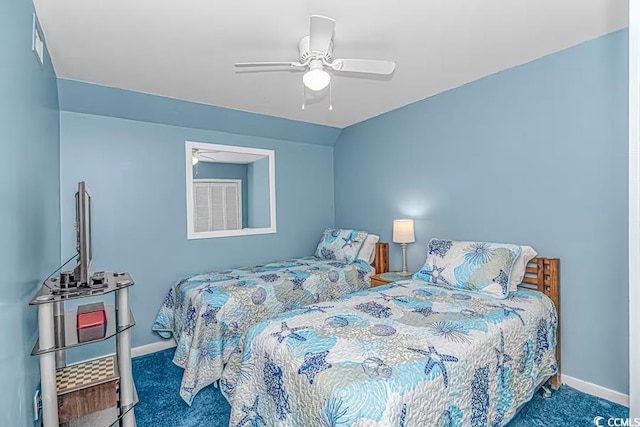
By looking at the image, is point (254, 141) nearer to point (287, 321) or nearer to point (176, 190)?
point (176, 190)

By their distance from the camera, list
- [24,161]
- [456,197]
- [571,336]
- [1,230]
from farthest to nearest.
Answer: [456,197], [571,336], [24,161], [1,230]

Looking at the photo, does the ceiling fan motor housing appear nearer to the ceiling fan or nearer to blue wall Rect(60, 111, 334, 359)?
the ceiling fan

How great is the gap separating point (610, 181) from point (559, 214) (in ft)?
1.19

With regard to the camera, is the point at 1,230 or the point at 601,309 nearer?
the point at 1,230

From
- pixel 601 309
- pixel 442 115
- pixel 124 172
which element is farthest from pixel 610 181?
pixel 124 172

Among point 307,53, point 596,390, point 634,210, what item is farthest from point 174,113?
point 596,390

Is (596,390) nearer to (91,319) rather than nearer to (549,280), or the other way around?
(549,280)

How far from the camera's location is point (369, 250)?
381cm

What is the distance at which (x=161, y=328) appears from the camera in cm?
319

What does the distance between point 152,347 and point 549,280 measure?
3486mm

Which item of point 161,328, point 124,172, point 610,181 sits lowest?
point 161,328

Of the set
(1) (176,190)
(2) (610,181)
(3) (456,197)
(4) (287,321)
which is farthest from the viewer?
(1) (176,190)

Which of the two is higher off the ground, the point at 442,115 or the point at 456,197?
the point at 442,115

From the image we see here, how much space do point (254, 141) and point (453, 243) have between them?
8.26ft
